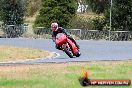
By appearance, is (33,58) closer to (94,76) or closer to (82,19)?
(94,76)

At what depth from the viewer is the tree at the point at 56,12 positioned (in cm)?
3891

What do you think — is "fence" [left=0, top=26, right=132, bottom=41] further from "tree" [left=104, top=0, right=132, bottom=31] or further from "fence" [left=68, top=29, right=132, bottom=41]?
"tree" [left=104, top=0, right=132, bottom=31]

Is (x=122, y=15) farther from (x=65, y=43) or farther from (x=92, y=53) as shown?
(x=65, y=43)

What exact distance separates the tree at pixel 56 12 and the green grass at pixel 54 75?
20.6 metres

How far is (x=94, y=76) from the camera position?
14.2 meters

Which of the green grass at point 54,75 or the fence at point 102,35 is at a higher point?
the green grass at point 54,75

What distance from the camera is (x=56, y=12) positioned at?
38.9m

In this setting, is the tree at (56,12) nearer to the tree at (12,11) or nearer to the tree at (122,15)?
the tree at (12,11)

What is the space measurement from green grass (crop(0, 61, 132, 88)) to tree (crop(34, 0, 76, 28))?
2063 cm

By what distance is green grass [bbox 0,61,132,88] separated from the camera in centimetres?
1215

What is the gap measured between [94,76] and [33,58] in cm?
772

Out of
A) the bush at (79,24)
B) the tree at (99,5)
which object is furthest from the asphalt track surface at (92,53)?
the tree at (99,5)

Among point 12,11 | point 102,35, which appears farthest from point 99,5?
point 12,11

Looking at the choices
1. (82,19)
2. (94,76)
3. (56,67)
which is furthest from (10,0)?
(94,76)
